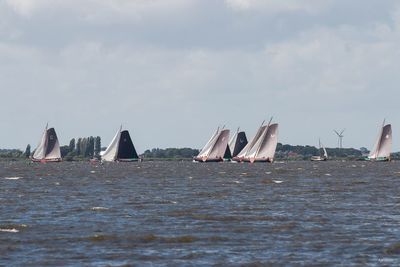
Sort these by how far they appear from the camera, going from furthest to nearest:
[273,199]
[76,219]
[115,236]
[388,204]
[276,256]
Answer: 1. [273,199]
2. [388,204]
3. [76,219]
4. [115,236]
5. [276,256]

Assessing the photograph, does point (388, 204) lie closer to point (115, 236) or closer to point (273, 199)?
point (273, 199)

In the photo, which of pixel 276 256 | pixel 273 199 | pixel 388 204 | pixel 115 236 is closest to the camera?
pixel 276 256

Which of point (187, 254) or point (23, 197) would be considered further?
point (23, 197)

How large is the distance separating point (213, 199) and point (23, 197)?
14.8m

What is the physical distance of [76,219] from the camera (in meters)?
54.1

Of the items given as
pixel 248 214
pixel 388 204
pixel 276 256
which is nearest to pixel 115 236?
pixel 276 256

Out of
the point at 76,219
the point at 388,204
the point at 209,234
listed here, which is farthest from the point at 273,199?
the point at 209,234

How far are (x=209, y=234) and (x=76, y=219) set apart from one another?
35.7 ft

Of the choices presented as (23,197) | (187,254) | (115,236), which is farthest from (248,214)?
(23,197)

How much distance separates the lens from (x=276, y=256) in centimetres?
3816

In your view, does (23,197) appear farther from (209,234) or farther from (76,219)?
(209,234)

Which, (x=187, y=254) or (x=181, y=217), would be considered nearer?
(x=187, y=254)

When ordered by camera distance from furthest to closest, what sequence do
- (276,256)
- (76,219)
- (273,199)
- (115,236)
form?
(273,199) → (76,219) → (115,236) → (276,256)

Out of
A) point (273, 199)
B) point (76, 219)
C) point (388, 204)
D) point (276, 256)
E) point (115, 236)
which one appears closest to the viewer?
point (276, 256)
